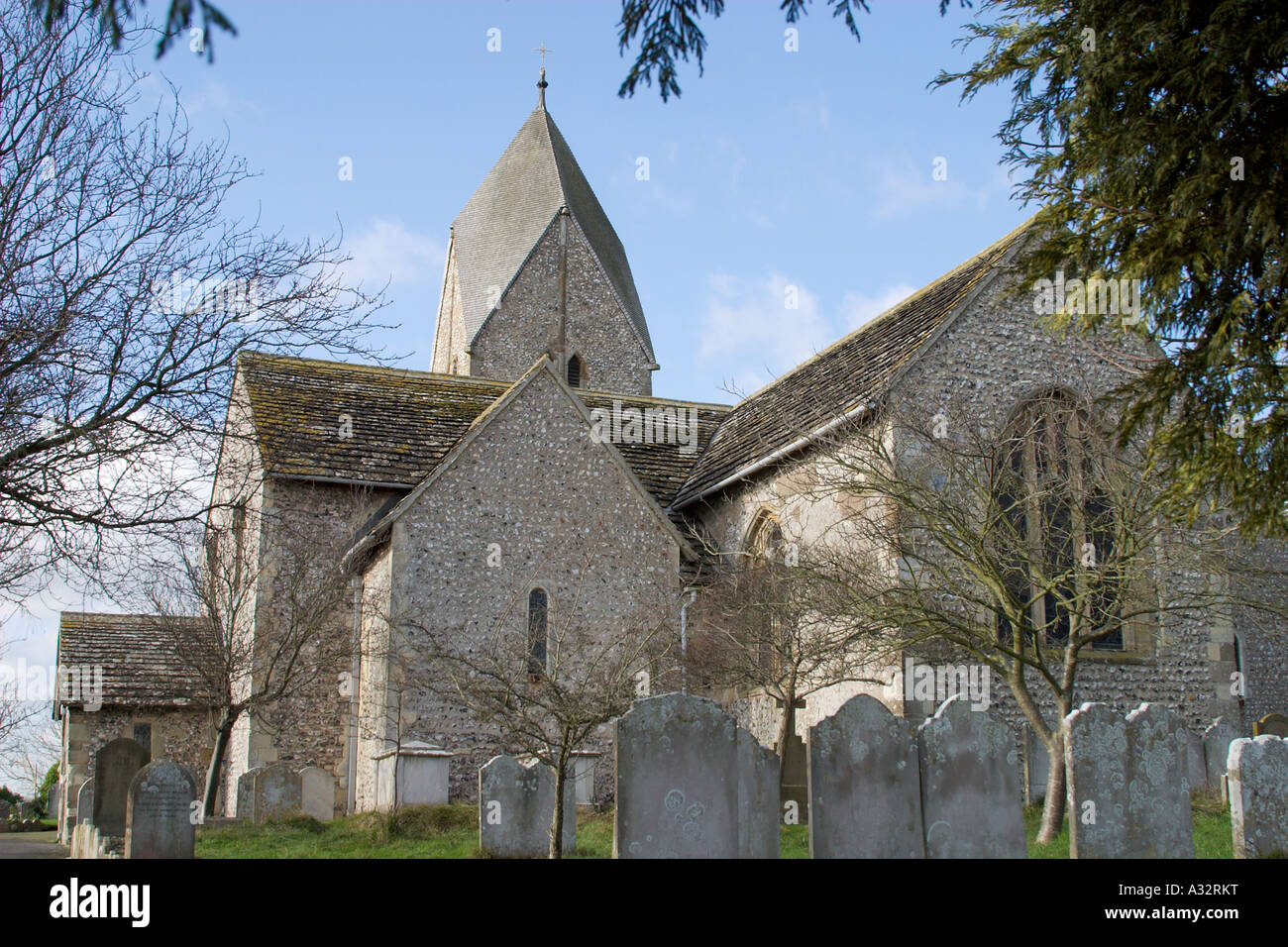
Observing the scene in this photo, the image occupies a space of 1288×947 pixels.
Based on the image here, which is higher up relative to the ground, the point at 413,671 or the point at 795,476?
the point at 795,476

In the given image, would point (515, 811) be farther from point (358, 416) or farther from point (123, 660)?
point (123, 660)

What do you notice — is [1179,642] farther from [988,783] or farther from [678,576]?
[988,783]

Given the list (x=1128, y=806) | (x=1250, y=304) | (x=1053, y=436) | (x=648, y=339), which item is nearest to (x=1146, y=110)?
(x=1250, y=304)

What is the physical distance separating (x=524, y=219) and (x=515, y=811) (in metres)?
25.2

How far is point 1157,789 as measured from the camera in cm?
834

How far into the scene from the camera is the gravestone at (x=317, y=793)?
57.3 ft

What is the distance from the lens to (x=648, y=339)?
34.4m

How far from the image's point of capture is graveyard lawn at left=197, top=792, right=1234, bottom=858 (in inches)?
479

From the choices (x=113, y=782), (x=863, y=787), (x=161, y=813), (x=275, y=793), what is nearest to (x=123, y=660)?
(x=275, y=793)

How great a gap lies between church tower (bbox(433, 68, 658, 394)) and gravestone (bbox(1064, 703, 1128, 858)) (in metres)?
25.0

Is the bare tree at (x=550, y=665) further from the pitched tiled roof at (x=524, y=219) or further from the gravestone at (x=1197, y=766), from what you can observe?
the pitched tiled roof at (x=524, y=219)

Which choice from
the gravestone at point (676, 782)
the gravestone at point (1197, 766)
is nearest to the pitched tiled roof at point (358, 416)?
the gravestone at point (1197, 766)

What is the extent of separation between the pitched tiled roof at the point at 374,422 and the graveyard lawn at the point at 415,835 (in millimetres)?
6461

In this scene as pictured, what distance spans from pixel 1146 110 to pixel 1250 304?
1.57 m
